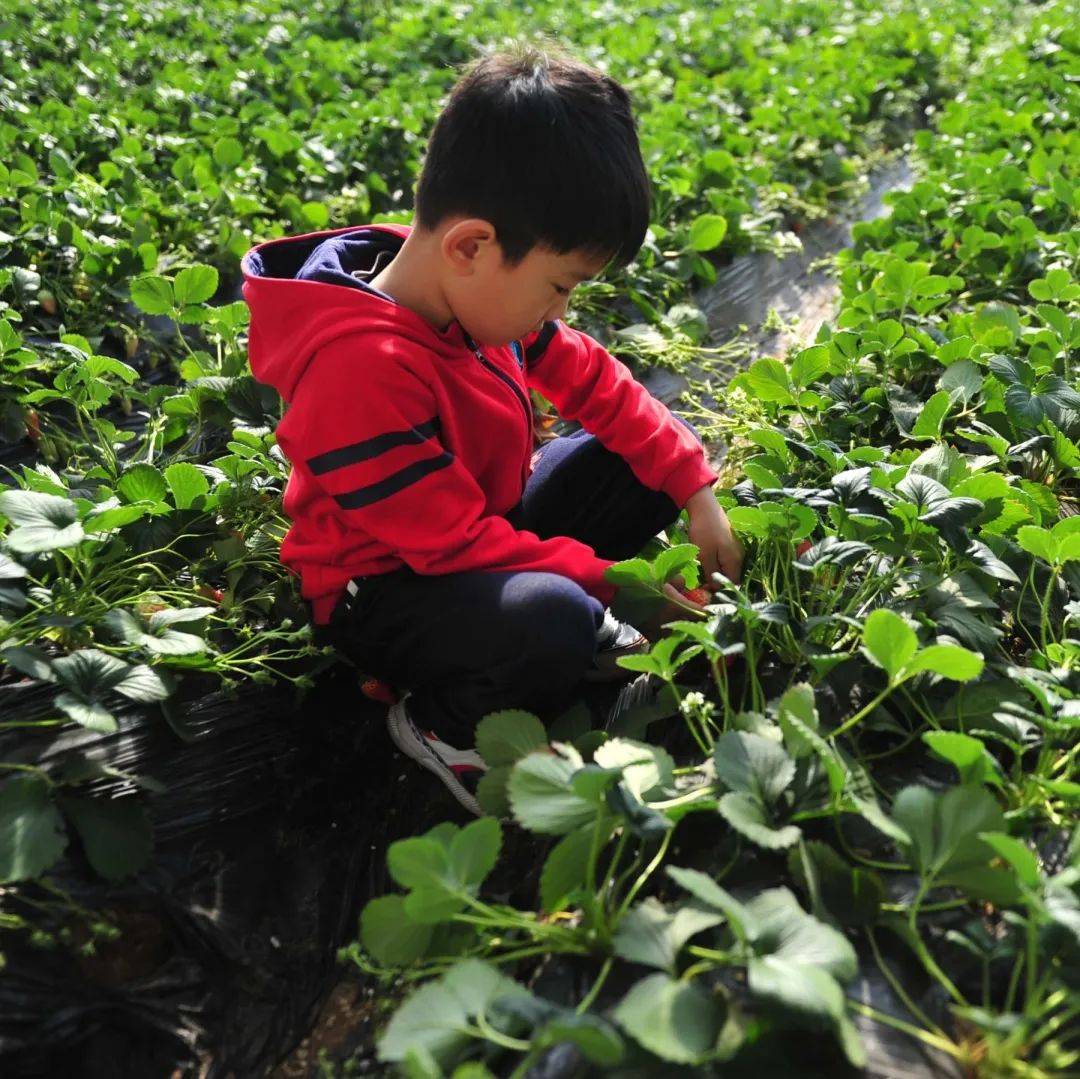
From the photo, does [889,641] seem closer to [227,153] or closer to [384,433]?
[384,433]

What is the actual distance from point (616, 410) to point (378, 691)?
0.59 meters

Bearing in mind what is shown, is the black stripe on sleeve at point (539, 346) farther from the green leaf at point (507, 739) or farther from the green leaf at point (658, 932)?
the green leaf at point (658, 932)

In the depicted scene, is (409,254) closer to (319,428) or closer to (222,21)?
(319,428)

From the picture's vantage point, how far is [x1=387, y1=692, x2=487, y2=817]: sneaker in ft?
4.89

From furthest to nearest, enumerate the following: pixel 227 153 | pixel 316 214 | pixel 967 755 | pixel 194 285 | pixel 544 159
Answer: pixel 227 153
pixel 316 214
pixel 194 285
pixel 544 159
pixel 967 755

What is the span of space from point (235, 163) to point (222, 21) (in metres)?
2.56

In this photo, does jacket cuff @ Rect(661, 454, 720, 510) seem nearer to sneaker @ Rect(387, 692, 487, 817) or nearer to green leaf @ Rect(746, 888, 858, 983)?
sneaker @ Rect(387, 692, 487, 817)

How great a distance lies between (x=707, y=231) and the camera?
278 centimetres

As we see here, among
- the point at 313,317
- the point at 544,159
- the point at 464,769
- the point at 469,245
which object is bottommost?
the point at 464,769

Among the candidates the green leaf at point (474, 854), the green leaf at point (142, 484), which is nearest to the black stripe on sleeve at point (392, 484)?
the green leaf at point (142, 484)

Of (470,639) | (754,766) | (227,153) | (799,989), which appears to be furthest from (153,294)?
(799,989)

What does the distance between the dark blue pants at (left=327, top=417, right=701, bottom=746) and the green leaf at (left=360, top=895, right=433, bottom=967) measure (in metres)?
0.40

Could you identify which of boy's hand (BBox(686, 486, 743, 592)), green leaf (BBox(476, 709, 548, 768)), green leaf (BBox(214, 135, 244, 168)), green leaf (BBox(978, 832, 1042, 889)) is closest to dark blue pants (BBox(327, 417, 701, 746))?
green leaf (BBox(476, 709, 548, 768))

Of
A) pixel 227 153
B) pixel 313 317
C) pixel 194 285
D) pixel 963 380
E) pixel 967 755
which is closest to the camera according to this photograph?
pixel 967 755
